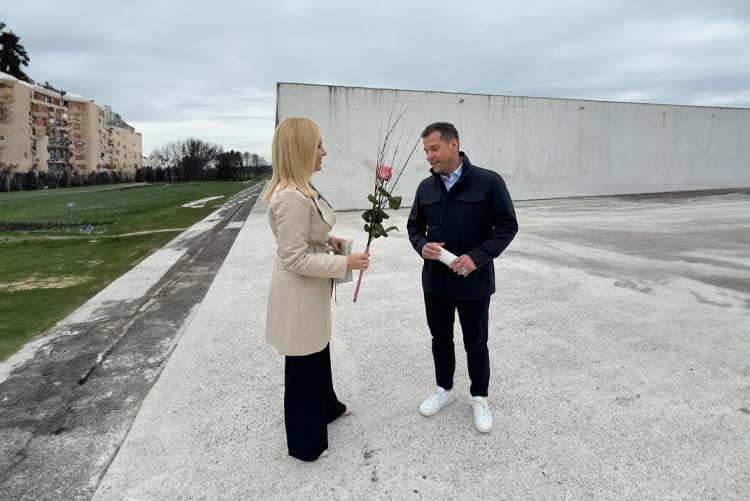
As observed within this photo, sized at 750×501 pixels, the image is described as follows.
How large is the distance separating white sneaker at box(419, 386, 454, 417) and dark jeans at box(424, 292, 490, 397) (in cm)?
5

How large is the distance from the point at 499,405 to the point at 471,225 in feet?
4.18

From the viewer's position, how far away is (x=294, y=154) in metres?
2.12

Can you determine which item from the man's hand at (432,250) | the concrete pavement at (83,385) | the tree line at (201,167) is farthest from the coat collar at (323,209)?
the tree line at (201,167)

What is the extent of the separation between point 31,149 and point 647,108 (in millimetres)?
75689

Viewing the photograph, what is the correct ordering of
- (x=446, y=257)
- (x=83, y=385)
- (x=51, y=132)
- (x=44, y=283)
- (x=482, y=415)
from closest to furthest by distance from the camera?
(x=446, y=257) → (x=482, y=415) → (x=83, y=385) → (x=44, y=283) → (x=51, y=132)

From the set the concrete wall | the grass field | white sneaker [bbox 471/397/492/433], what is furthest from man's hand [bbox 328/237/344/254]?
the concrete wall

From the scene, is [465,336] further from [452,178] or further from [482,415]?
[452,178]

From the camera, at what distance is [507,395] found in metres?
3.06

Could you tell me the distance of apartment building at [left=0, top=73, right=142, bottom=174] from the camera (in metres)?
58.7

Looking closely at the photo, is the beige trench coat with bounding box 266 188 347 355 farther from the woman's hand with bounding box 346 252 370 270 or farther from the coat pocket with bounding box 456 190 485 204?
the coat pocket with bounding box 456 190 485 204

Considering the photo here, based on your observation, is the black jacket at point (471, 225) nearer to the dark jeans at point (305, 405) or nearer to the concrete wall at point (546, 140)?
the dark jeans at point (305, 405)

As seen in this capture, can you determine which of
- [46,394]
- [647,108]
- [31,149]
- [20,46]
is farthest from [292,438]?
[20,46]

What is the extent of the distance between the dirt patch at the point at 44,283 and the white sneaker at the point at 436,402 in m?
6.22

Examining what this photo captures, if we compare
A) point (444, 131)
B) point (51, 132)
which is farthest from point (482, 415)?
point (51, 132)
